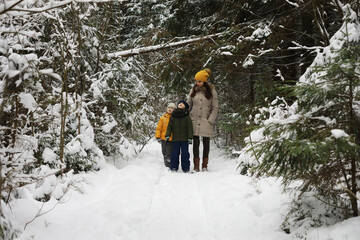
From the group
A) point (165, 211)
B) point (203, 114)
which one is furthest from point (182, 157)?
point (165, 211)

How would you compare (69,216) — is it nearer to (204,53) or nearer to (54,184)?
(54,184)

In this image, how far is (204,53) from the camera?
7.13 meters

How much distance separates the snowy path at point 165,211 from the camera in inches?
129

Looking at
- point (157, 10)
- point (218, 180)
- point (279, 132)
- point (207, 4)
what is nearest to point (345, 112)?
point (279, 132)

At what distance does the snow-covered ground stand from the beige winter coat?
1.76 meters

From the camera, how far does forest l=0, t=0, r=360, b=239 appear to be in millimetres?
2596

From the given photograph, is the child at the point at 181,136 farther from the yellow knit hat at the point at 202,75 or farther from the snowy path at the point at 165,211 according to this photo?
the snowy path at the point at 165,211

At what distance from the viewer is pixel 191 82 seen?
1044 cm

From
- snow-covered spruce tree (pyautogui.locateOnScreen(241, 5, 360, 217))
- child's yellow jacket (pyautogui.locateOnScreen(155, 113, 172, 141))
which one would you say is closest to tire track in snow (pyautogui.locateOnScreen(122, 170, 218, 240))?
snow-covered spruce tree (pyautogui.locateOnScreen(241, 5, 360, 217))

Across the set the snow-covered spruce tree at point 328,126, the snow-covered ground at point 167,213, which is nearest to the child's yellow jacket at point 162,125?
the snow-covered ground at point 167,213

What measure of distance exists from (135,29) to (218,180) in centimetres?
1456

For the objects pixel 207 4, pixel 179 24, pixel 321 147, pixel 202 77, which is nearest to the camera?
pixel 321 147

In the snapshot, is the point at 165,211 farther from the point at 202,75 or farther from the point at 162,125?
the point at 162,125

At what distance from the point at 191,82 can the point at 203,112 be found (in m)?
3.44
